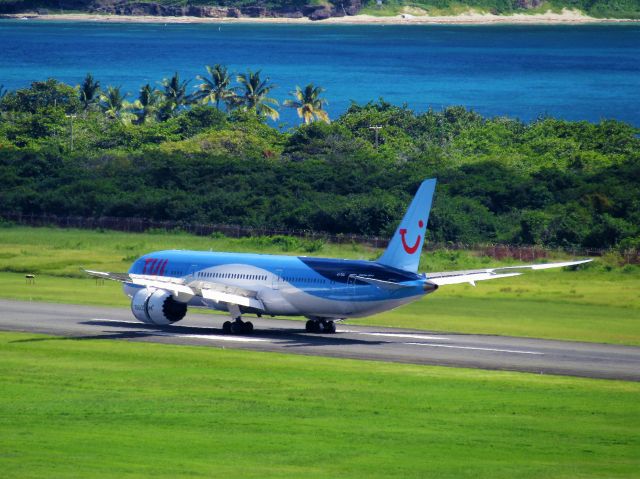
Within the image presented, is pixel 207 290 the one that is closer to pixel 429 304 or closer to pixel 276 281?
pixel 276 281

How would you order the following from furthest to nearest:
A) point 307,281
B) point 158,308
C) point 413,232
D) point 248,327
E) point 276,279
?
1. point 158,308
2. point 248,327
3. point 276,279
4. point 307,281
5. point 413,232

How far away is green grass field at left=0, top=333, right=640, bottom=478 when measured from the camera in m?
31.2

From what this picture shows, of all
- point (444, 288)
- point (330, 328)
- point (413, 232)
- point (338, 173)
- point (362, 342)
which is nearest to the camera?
point (413, 232)

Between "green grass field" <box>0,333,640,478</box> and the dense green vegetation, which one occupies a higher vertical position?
"green grass field" <box>0,333,640,478</box>

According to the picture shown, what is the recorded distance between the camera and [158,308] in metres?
64.2

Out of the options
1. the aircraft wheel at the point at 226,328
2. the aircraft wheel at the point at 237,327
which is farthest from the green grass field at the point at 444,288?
the aircraft wheel at the point at 226,328

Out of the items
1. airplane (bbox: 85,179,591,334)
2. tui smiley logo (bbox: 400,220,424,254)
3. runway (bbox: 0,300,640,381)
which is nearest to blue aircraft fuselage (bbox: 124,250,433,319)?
airplane (bbox: 85,179,591,334)

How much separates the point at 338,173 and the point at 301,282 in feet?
244

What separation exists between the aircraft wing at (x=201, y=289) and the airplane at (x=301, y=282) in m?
0.05

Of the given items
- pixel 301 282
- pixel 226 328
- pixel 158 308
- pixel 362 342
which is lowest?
pixel 226 328

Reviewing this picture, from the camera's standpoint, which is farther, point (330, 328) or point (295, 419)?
point (330, 328)

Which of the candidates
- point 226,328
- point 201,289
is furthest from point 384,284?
point 201,289

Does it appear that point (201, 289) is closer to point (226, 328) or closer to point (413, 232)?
point (226, 328)

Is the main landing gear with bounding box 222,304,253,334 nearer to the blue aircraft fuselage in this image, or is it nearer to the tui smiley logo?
the blue aircraft fuselage
